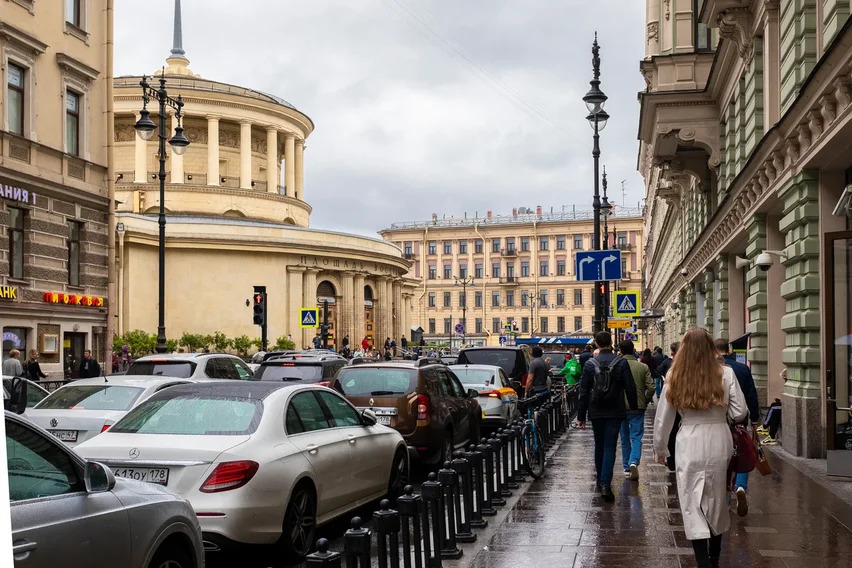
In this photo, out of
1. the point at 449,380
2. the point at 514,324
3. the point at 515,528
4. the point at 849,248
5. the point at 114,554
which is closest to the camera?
the point at 114,554

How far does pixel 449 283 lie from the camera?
4747 inches

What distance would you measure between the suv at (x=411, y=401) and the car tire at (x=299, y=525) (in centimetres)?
426

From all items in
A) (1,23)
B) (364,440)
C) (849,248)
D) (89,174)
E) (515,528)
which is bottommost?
(515,528)

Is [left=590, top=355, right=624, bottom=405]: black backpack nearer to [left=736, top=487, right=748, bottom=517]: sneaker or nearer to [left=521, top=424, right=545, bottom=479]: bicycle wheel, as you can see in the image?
[left=736, top=487, right=748, bottom=517]: sneaker

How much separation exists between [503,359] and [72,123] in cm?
1514

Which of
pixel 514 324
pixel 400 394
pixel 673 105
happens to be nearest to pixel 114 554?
pixel 400 394

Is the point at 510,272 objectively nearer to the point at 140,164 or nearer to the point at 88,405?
the point at 140,164

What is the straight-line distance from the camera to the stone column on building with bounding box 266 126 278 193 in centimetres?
7144

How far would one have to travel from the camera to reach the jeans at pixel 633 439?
13.0m

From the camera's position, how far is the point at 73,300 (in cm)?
2992

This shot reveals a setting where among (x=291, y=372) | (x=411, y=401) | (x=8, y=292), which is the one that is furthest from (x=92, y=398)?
(x=8, y=292)

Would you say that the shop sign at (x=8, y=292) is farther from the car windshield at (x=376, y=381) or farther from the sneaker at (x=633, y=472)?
the sneaker at (x=633, y=472)

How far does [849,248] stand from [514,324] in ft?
343

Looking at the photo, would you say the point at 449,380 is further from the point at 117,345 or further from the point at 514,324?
the point at 514,324
